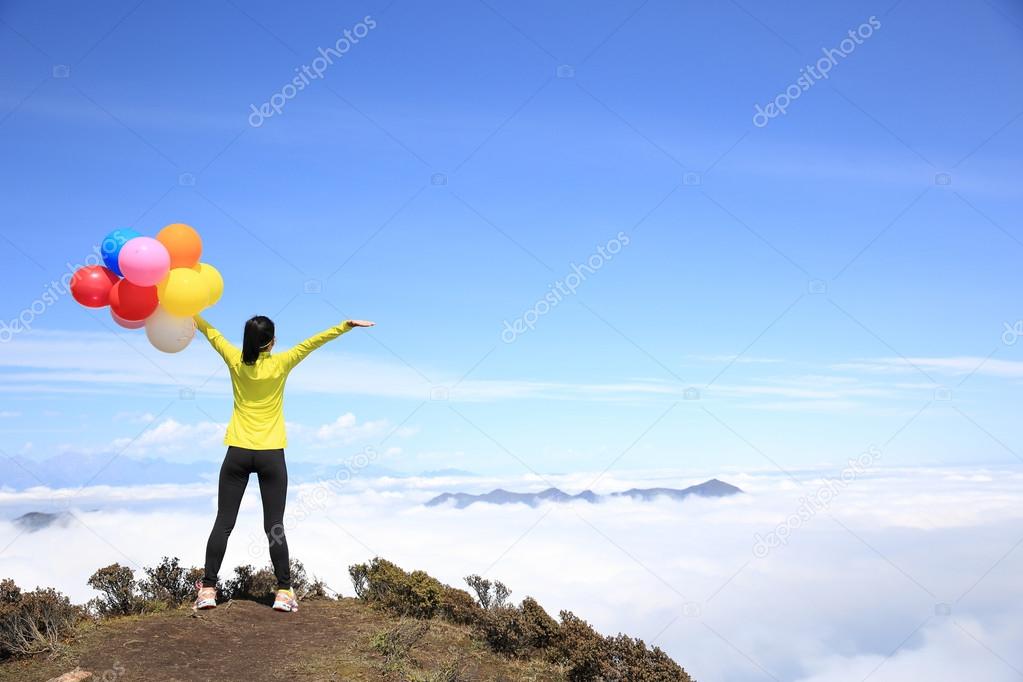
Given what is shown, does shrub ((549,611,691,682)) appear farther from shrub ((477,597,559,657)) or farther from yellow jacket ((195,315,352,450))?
yellow jacket ((195,315,352,450))

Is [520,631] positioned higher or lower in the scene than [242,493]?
lower

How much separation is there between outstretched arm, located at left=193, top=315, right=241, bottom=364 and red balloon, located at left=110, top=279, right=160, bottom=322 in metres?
0.52

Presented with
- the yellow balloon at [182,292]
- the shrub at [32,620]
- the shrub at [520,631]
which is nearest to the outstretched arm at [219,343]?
the yellow balloon at [182,292]

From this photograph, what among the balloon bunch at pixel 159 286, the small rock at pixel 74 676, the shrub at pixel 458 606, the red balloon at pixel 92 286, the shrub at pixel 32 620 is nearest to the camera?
the small rock at pixel 74 676

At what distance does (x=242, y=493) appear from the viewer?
9125 millimetres

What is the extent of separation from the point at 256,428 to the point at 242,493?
0.74m

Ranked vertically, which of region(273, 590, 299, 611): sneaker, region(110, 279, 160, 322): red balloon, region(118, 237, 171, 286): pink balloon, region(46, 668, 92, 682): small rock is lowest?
region(46, 668, 92, 682): small rock

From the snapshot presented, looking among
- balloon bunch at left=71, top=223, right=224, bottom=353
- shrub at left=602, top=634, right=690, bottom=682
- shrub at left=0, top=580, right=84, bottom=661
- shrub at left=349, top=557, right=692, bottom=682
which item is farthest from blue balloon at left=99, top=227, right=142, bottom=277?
shrub at left=602, top=634, right=690, bottom=682

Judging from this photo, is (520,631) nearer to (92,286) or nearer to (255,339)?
(255,339)

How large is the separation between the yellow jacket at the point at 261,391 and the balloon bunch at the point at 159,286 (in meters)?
0.59

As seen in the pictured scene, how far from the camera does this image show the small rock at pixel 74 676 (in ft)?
24.8

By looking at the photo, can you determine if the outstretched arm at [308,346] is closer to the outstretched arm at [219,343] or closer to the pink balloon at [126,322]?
the outstretched arm at [219,343]

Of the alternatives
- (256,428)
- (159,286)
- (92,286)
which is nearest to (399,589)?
(256,428)

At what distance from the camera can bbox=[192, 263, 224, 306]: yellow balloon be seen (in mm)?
9031
